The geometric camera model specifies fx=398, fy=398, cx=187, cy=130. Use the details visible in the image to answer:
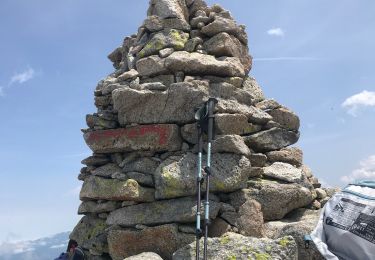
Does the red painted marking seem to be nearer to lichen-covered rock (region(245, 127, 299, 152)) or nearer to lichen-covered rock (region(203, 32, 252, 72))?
lichen-covered rock (region(245, 127, 299, 152))

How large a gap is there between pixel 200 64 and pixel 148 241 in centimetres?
781

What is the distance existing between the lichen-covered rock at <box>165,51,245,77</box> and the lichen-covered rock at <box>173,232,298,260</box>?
826cm

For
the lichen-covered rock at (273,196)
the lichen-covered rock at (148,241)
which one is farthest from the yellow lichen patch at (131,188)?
the lichen-covered rock at (273,196)

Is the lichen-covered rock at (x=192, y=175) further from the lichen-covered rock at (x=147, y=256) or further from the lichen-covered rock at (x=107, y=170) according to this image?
the lichen-covered rock at (x=147, y=256)

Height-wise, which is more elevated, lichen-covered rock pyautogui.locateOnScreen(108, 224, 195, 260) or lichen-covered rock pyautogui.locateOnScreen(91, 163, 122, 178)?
lichen-covered rock pyautogui.locateOnScreen(91, 163, 122, 178)

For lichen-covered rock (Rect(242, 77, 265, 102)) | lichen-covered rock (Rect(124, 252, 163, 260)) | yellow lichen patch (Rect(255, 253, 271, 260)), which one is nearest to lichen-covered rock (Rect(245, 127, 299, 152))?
lichen-covered rock (Rect(242, 77, 265, 102))

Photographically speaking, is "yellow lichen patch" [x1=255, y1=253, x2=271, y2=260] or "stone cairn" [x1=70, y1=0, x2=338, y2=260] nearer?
"yellow lichen patch" [x1=255, y1=253, x2=271, y2=260]

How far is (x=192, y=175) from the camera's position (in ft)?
48.1

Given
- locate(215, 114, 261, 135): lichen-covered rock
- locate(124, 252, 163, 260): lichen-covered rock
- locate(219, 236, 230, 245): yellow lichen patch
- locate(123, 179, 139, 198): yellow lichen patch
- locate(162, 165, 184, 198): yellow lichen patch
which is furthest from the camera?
locate(215, 114, 261, 135): lichen-covered rock

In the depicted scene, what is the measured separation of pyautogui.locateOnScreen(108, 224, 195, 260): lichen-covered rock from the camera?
13734mm

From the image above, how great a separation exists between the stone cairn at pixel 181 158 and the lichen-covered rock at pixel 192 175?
4cm

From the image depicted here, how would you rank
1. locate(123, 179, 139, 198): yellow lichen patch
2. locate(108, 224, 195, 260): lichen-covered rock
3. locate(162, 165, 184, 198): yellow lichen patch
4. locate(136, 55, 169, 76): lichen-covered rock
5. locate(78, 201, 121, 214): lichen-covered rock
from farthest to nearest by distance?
locate(136, 55, 169, 76): lichen-covered rock < locate(78, 201, 121, 214): lichen-covered rock < locate(123, 179, 139, 198): yellow lichen patch < locate(162, 165, 184, 198): yellow lichen patch < locate(108, 224, 195, 260): lichen-covered rock

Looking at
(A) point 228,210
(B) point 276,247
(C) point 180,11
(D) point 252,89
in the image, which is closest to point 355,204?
(B) point 276,247

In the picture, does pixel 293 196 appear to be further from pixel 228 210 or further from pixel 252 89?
pixel 252 89
